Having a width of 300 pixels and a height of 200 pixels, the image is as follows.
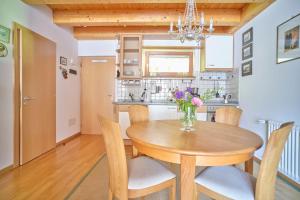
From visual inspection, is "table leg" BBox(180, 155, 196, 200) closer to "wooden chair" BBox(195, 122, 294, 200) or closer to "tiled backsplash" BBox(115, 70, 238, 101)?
"wooden chair" BBox(195, 122, 294, 200)

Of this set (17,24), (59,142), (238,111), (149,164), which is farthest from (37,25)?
(238,111)

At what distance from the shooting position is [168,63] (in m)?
4.11

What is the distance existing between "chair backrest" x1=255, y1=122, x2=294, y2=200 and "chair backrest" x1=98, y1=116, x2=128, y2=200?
31.3 inches

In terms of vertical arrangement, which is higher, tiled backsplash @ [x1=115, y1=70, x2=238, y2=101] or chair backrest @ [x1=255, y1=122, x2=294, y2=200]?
tiled backsplash @ [x1=115, y1=70, x2=238, y2=101]

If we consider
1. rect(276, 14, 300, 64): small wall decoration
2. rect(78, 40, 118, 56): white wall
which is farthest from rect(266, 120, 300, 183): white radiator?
rect(78, 40, 118, 56): white wall

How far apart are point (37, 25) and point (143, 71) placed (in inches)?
81.8

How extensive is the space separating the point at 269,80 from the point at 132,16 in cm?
242

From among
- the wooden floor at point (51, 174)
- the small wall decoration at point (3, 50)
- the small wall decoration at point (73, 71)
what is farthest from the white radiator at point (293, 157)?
the small wall decoration at point (73, 71)

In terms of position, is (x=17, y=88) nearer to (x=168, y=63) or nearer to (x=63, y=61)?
(x=63, y=61)

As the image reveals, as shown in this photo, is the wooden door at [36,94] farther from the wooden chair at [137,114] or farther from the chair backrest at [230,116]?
the chair backrest at [230,116]

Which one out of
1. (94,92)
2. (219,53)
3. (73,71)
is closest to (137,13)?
(219,53)

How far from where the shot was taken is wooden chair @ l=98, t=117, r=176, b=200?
3.92ft

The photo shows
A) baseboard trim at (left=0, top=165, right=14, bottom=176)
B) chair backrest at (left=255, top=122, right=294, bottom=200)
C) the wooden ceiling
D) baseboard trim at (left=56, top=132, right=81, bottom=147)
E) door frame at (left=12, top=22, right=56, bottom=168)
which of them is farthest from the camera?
baseboard trim at (left=56, top=132, right=81, bottom=147)

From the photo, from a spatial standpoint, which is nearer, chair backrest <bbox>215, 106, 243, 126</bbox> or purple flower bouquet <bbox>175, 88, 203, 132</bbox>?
purple flower bouquet <bbox>175, 88, 203, 132</bbox>
